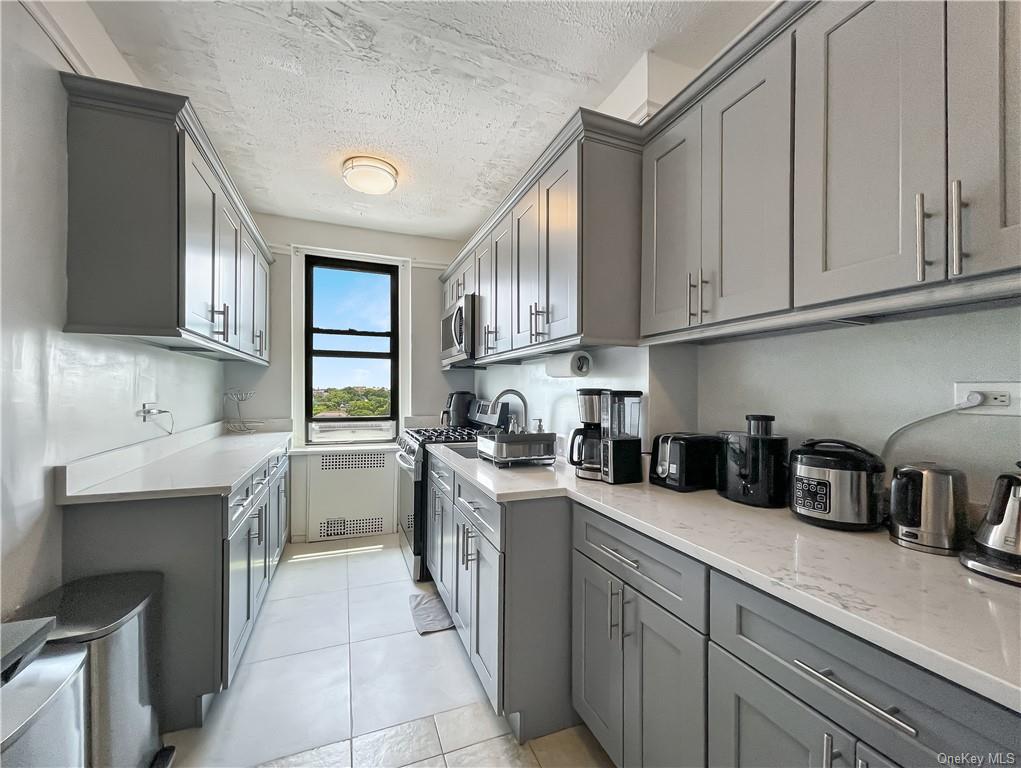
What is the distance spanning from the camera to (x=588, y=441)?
1.78 m

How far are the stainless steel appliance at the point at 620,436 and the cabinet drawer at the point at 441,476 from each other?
86 cm

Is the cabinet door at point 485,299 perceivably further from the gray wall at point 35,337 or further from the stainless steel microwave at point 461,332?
the gray wall at point 35,337

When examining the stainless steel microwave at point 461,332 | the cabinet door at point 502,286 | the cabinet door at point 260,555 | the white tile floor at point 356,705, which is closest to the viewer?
the white tile floor at point 356,705

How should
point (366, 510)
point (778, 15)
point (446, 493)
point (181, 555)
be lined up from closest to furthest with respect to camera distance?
1. point (778, 15)
2. point (181, 555)
3. point (446, 493)
4. point (366, 510)

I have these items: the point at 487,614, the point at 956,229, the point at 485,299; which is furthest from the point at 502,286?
the point at 956,229

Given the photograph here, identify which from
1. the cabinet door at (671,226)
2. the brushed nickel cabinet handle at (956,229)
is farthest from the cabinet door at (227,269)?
the brushed nickel cabinet handle at (956,229)

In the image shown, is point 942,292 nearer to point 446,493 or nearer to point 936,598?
point 936,598

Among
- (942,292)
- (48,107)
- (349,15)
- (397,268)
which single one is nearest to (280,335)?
(397,268)

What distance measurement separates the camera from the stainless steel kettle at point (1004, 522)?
81cm

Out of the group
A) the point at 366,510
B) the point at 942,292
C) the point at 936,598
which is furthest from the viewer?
the point at 366,510

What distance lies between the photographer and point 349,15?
1.65 metres

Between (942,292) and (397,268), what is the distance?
4.07 m

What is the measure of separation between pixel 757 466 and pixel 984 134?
946 mm

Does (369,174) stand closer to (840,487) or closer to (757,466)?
(757,466)
